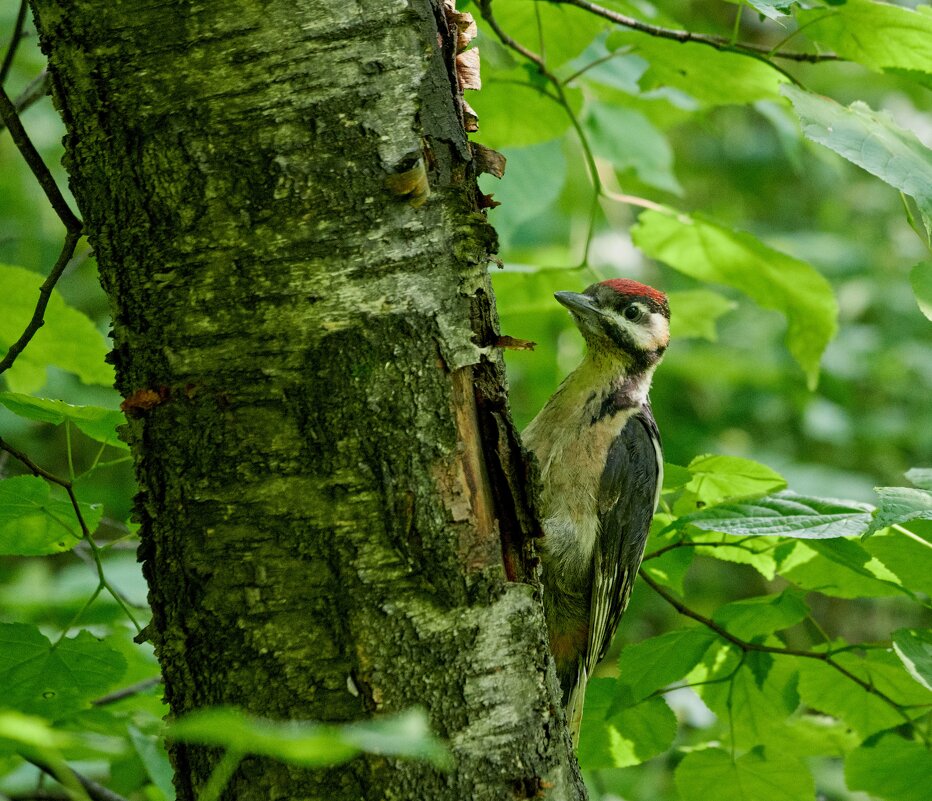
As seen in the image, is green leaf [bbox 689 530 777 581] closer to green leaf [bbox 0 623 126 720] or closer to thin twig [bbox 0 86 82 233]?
green leaf [bbox 0 623 126 720]

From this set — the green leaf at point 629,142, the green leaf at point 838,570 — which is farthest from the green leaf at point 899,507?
the green leaf at point 629,142

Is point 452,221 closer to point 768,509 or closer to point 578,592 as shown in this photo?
point 768,509

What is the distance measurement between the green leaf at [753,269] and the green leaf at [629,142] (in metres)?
0.69

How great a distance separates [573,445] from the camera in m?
3.57

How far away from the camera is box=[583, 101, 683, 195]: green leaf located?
3.72 m

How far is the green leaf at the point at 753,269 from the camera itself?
297 cm

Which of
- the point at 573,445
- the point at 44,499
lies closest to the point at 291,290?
the point at 44,499

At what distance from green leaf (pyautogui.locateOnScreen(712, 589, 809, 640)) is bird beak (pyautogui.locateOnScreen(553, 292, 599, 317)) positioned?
1.30 m

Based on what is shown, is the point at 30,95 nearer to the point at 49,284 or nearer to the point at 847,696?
the point at 49,284

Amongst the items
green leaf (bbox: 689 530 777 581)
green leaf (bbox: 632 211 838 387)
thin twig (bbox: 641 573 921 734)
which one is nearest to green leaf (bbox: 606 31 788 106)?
green leaf (bbox: 632 211 838 387)

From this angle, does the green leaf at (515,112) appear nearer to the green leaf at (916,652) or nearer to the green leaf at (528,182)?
the green leaf at (528,182)

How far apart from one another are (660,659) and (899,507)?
70cm

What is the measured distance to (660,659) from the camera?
2285 mm

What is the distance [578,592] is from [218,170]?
7.87ft
